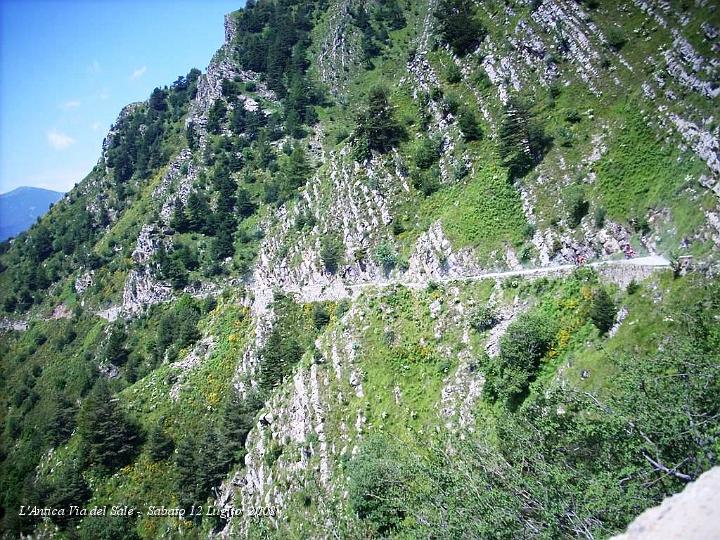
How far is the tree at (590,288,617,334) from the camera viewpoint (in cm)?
3133

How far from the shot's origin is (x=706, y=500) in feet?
35.7

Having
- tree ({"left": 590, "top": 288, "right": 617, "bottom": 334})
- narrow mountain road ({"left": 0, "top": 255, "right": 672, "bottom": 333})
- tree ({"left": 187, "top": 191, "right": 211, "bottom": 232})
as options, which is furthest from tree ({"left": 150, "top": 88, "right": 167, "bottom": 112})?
tree ({"left": 590, "top": 288, "right": 617, "bottom": 334})

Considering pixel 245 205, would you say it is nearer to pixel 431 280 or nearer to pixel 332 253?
pixel 332 253

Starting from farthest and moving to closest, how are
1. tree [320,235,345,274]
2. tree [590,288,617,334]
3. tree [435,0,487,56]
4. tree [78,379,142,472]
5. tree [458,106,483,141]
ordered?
tree [435,0,487,56] < tree [320,235,345,274] < tree [78,379,142,472] < tree [458,106,483,141] < tree [590,288,617,334]

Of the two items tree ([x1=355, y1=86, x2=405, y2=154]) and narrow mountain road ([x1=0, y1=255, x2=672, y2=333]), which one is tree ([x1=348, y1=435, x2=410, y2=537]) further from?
tree ([x1=355, y1=86, x2=405, y2=154])

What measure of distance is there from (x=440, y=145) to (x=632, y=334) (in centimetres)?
4152

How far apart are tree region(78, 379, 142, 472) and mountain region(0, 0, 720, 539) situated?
359 millimetres

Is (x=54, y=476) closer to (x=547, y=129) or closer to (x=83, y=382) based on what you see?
(x=83, y=382)

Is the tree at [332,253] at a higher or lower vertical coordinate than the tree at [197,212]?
lower

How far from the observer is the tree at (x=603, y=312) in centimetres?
3133

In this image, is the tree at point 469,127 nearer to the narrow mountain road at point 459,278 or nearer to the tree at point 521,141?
the tree at point 521,141

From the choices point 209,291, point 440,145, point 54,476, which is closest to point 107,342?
point 209,291

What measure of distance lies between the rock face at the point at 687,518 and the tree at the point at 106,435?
67.9m

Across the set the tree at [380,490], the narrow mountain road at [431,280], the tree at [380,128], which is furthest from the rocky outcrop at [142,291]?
the tree at [380,490]
